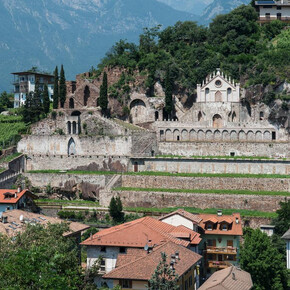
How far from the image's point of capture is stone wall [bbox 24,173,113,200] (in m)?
81.4

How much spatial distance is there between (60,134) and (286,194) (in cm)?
3184

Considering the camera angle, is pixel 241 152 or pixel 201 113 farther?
pixel 201 113

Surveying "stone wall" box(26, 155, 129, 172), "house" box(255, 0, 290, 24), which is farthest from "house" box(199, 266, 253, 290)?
"house" box(255, 0, 290, 24)

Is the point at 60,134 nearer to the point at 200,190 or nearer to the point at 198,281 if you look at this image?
the point at 200,190

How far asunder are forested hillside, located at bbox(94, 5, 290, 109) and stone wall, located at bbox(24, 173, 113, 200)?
18.0 m

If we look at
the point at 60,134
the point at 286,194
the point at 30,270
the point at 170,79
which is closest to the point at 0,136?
the point at 60,134

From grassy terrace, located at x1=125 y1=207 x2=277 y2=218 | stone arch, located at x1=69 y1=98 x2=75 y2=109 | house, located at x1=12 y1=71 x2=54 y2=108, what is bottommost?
grassy terrace, located at x1=125 y1=207 x2=277 y2=218

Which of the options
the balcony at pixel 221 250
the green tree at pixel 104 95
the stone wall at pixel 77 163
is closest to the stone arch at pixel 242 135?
the stone wall at pixel 77 163

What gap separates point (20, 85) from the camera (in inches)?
4776

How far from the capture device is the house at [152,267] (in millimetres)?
A: 44219

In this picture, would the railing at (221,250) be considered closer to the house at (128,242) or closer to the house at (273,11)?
the house at (128,242)

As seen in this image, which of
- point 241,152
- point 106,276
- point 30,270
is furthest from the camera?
point 241,152

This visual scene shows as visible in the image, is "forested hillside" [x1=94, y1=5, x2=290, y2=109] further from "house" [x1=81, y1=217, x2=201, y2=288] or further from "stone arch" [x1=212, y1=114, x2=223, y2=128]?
"house" [x1=81, y1=217, x2=201, y2=288]

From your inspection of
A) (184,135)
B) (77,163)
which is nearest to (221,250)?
(184,135)
